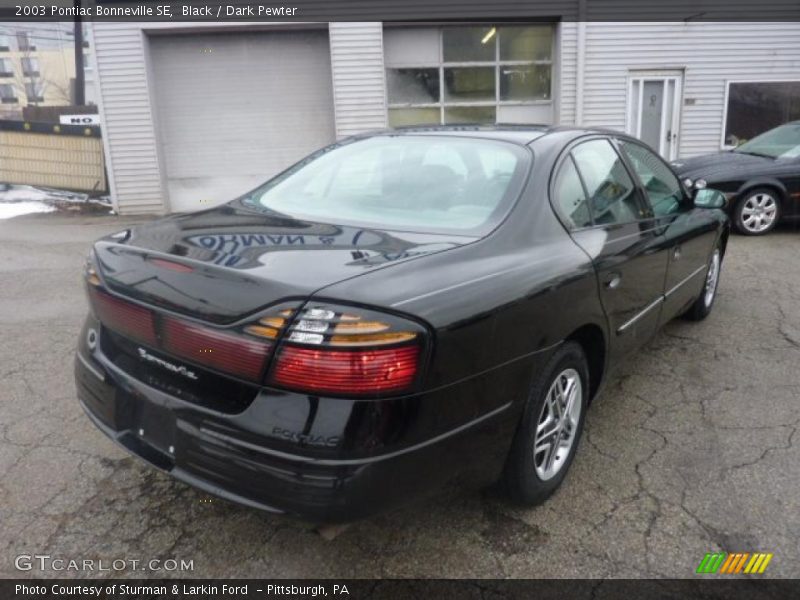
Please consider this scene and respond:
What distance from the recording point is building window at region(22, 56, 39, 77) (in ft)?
175

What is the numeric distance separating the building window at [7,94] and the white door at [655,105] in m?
59.7

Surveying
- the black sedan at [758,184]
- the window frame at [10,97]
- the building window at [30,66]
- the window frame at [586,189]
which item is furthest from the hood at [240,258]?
the window frame at [10,97]

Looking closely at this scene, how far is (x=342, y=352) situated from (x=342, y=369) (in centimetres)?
5

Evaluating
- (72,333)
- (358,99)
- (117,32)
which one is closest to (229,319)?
(72,333)

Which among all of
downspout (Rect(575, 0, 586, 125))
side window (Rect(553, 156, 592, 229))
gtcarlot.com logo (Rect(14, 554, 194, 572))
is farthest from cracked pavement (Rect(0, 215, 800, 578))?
downspout (Rect(575, 0, 586, 125))

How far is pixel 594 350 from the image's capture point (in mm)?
2811

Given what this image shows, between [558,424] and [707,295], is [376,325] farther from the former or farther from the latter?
[707,295]

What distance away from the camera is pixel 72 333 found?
14.9 feet

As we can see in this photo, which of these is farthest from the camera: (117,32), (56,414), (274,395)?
(117,32)

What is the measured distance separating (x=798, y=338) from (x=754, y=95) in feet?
29.9

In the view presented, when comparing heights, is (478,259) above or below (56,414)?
above

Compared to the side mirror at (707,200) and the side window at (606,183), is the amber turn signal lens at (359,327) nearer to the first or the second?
the side window at (606,183)

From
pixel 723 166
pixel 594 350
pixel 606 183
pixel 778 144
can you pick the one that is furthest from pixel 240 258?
pixel 778 144

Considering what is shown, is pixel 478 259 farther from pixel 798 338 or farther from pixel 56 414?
pixel 798 338
